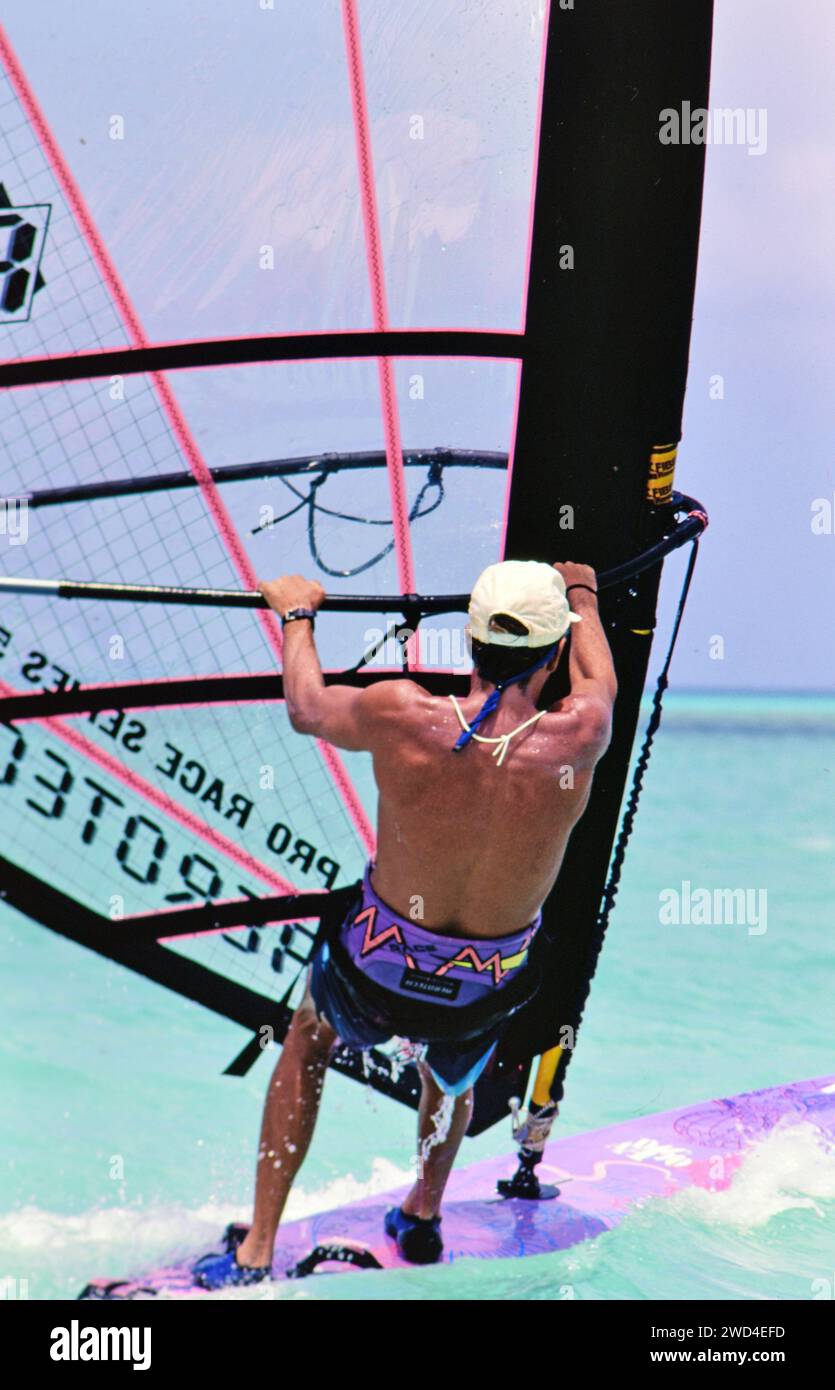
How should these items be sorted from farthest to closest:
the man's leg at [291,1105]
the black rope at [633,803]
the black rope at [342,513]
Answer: the black rope at [342,513], the black rope at [633,803], the man's leg at [291,1105]

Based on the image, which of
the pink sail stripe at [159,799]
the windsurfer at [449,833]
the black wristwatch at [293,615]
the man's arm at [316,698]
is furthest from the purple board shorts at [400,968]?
the pink sail stripe at [159,799]

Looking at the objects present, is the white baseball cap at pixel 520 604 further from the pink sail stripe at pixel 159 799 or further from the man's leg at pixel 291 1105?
the pink sail stripe at pixel 159 799

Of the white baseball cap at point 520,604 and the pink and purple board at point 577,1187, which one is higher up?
the white baseball cap at point 520,604

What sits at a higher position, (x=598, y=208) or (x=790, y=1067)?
(x=598, y=208)

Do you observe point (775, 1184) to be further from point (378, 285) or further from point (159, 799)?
point (378, 285)

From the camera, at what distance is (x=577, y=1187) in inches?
113

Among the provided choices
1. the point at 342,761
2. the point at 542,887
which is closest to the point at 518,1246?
the point at 542,887

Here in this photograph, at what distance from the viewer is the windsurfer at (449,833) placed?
6.93 feet

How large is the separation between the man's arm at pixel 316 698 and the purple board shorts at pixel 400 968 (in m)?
0.30

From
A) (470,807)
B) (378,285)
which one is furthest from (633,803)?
(378,285)

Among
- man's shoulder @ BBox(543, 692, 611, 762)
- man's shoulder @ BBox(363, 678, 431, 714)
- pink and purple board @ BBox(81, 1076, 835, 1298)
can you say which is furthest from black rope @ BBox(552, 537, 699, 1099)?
man's shoulder @ BBox(363, 678, 431, 714)

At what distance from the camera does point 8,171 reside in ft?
8.68
